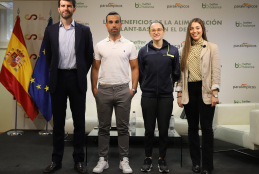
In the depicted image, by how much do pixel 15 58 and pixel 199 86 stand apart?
3581 millimetres

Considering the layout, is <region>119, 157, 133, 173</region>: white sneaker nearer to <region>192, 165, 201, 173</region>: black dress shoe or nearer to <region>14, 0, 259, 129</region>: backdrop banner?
<region>192, 165, 201, 173</region>: black dress shoe

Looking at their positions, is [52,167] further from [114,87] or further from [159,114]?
[159,114]

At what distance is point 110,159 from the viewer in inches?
108

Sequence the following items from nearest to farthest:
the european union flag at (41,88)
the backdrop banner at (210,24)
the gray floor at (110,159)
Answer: the gray floor at (110,159) < the european union flag at (41,88) < the backdrop banner at (210,24)

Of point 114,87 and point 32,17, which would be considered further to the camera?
point 32,17

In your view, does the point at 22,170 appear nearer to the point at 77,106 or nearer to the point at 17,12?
the point at 77,106

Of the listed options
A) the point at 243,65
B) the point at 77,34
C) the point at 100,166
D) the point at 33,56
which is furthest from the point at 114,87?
the point at 243,65

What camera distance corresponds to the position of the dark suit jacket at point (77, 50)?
7.19 feet

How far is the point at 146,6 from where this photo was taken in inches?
178

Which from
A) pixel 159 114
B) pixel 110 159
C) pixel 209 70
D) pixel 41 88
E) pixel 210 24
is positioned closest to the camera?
pixel 209 70

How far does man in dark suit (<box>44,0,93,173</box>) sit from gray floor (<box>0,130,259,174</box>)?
0.33 m

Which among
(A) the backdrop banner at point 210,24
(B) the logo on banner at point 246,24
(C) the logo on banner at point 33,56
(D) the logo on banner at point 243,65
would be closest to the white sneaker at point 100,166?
(A) the backdrop banner at point 210,24

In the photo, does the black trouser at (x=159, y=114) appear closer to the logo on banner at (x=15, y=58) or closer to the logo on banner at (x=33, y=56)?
the logo on banner at (x=15, y=58)

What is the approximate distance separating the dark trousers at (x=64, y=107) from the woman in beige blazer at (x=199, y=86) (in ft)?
3.57
